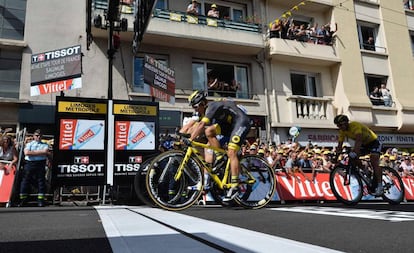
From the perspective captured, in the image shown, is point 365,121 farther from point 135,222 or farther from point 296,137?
point 135,222

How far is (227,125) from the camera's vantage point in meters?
4.59

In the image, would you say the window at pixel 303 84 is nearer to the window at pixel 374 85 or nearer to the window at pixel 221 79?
the window at pixel 221 79

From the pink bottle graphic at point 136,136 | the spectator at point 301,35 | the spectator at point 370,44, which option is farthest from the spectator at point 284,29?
the pink bottle graphic at point 136,136

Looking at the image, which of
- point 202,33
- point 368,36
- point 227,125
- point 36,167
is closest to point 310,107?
point 202,33

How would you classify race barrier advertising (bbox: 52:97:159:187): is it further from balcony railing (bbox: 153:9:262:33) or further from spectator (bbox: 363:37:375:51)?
spectator (bbox: 363:37:375:51)

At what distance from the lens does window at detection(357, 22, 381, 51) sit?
16.7 m

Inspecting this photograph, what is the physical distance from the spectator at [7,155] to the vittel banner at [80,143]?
1221 mm

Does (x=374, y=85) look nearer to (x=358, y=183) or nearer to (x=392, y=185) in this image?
(x=392, y=185)

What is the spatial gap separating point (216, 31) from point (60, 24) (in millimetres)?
6120

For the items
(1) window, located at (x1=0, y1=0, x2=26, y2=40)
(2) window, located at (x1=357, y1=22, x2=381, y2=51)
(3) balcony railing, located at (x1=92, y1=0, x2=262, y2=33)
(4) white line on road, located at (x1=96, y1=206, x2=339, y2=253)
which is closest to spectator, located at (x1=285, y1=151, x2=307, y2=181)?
(4) white line on road, located at (x1=96, y1=206, x2=339, y2=253)

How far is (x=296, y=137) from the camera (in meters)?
13.6

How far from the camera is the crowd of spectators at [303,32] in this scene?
46.7 ft

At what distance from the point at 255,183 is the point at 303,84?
12023 mm

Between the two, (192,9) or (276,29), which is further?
(276,29)
